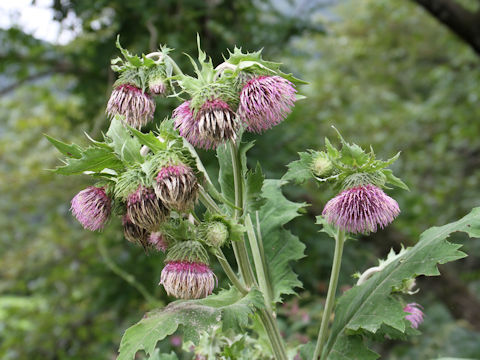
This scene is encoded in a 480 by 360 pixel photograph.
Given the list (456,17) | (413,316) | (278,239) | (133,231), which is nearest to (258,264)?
(278,239)

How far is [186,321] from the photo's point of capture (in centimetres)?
174

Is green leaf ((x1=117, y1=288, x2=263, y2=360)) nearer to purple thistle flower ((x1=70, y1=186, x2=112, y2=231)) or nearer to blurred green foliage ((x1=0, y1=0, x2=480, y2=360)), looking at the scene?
purple thistle flower ((x1=70, y1=186, x2=112, y2=231))

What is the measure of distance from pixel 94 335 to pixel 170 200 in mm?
5944

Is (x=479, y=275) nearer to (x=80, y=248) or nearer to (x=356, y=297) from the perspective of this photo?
(x=80, y=248)

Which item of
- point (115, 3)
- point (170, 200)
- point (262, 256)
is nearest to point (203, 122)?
point (170, 200)

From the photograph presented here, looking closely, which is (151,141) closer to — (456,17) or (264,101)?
(264,101)

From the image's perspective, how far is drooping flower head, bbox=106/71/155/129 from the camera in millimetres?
1917

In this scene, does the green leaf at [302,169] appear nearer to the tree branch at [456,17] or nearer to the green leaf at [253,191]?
the green leaf at [253,191]

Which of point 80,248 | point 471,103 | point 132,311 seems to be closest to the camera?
point 132,311

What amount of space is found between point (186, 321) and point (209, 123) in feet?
2.27

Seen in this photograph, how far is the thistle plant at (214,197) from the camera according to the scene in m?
1.71

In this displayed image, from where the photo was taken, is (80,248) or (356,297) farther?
(80,248)

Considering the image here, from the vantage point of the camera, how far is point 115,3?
530 centimetres

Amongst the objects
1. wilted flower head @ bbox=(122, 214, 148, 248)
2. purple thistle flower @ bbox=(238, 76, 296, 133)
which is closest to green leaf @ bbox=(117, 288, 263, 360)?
wilted flower head @ bbox=(122, 214, 148, 248)
